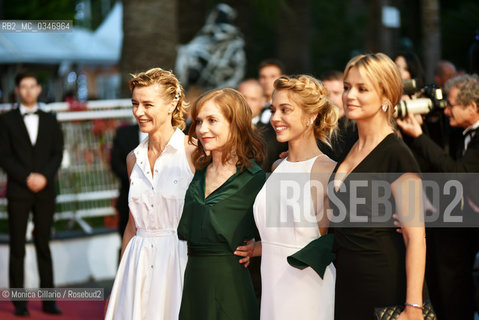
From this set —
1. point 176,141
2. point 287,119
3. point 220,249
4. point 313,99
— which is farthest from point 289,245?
point 176,141

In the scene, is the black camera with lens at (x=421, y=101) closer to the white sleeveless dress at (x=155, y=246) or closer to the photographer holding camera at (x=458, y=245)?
the photographer holding camera at (x=458, y=245)

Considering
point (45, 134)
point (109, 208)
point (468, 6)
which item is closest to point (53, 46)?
point (468, 6)

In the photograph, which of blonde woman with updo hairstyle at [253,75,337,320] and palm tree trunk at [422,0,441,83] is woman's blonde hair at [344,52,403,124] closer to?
blonde woman with updo hairstyle at [253,75,337,320]

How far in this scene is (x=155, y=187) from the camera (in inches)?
177

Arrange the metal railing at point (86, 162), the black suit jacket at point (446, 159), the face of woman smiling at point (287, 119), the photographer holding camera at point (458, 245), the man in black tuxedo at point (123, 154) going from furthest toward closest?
the metal railing at point (86, 162) < the man in black tuxedo at point (123, 154) < the photographer holding camera at point (458, 245) < the black suit jacket at point (446, 159) < the face of woman smiling at point (287, 119)

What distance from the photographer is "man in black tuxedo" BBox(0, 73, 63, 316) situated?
7.69m

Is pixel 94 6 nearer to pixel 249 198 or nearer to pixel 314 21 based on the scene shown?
pixel 314 21

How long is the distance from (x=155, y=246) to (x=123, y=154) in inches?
156

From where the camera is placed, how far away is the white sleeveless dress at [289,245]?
385 cm

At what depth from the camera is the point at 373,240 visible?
360cm

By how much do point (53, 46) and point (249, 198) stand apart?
907 inches

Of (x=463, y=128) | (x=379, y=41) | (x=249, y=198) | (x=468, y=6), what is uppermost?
(x=468, y=6)

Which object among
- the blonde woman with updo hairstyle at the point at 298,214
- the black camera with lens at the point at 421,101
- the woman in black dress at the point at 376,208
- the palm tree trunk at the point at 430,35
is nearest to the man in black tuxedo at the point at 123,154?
the black camera with lens at the point at 421,101

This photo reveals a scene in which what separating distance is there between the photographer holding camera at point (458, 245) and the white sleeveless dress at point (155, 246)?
5.41 ft
